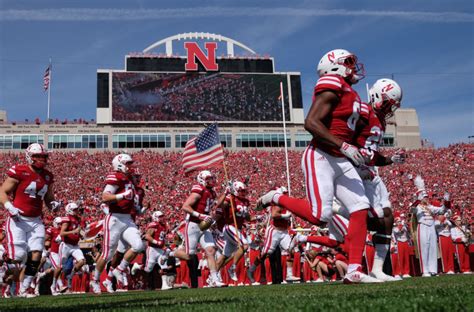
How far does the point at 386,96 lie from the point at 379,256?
2.15 m

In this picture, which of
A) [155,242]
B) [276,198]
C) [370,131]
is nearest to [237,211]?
[155,242]

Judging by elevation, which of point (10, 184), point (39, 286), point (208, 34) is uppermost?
Answer: point (208, 34)

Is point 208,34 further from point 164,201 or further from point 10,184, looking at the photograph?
point 10,184

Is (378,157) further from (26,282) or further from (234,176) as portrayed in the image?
(234,176)

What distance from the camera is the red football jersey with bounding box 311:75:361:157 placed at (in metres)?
5.26

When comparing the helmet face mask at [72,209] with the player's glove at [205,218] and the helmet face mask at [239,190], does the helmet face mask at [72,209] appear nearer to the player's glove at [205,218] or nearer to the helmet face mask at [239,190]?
the player's glove at [205,218]

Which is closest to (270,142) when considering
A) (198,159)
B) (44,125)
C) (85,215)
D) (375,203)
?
(44,125)

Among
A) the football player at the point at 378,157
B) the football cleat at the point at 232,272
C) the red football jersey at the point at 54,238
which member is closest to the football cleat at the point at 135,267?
the red football jersey at the point at 54,238

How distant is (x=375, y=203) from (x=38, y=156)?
515 centimetres

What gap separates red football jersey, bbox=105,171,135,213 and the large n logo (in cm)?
5322

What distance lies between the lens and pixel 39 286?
12.9m

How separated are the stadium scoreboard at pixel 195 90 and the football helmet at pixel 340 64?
5335cm

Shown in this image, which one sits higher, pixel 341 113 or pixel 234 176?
pixel 234 176

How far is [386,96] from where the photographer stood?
680 cm
